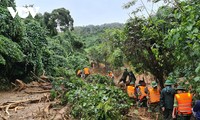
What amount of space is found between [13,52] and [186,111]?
10919 mm

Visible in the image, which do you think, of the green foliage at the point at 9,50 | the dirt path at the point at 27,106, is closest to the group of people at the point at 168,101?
the dirt path at the point at 27,106

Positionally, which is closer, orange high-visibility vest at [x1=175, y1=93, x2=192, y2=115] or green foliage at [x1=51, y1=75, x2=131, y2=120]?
orange high-visibility vest at [x1=175, y1=93, x2=192, y2=115]

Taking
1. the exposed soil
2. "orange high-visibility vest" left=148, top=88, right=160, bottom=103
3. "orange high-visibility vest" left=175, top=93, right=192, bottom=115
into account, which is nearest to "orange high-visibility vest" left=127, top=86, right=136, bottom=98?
the exposed soil

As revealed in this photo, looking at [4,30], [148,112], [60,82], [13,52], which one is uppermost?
[4,30]

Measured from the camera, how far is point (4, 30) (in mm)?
17047

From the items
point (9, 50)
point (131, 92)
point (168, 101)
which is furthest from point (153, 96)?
point (9, 50)

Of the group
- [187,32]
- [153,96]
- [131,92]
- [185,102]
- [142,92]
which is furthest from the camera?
[131,92]

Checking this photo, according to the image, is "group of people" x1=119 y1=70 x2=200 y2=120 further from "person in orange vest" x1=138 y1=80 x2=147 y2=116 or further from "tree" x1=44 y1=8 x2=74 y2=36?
"tree" x1=44 y1=8 x2=74 y2=36

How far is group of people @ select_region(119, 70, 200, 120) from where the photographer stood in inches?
321

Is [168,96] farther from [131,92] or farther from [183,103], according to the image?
[131,92]

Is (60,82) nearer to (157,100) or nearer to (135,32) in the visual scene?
(135,32)

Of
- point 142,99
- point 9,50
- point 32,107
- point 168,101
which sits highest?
point 9,50

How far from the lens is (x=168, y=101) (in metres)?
9.30

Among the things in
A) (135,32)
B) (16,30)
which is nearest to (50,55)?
(16,30)
